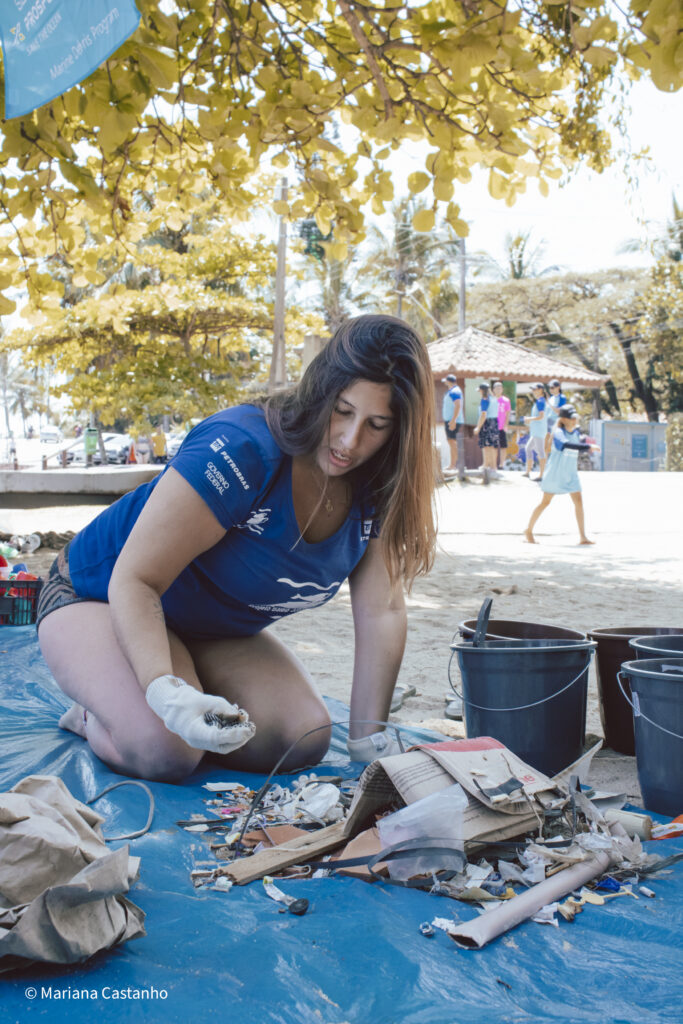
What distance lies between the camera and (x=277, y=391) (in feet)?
8.07

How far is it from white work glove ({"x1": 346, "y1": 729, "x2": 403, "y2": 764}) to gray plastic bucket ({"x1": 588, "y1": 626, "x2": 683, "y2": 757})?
0.78m

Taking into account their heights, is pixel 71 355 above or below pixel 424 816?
above

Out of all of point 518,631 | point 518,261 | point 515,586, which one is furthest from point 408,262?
point 518,631

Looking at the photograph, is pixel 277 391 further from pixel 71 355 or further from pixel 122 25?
pixel 71 355

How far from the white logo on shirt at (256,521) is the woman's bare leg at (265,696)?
1.71ft

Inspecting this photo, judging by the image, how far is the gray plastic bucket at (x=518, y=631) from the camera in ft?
9.15

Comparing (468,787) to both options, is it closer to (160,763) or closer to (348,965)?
(348,965)

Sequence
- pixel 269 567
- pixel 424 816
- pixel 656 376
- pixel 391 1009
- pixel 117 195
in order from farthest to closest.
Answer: pixel 656 376
pixel 117 195
pixel 269 567
pixel 424 816
pixel 391 1009

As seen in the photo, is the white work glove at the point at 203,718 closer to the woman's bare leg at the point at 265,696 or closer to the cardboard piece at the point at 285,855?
the cardboard piece at the point at 285,855

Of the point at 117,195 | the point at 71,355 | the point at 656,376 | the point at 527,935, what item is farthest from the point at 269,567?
the point at 656,376

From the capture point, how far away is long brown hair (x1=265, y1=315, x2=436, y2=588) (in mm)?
2162

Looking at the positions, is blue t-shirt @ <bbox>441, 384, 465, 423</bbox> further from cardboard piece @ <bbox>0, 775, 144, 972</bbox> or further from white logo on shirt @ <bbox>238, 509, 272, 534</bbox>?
cardboard piece @ <bbox>0, 775, 144, 972</bbox>

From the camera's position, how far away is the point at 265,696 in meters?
2.61

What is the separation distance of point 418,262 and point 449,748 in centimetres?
3510
